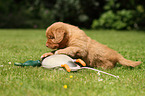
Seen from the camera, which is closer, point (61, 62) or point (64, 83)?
point (64, 83)

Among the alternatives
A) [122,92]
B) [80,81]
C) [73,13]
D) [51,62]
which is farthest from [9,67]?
[73,13]

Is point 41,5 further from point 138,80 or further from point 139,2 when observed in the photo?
point 138,80

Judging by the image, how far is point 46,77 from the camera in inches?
115

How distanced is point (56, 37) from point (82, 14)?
14294 mm

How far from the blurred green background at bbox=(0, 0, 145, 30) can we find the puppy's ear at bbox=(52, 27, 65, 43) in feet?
41.7

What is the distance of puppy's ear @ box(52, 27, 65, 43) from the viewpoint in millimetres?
3541

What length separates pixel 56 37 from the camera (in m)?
3.55

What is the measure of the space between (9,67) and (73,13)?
45.7ft

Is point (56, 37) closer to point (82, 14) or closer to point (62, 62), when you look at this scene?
point (62, 62)

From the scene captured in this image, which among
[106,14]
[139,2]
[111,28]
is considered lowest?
[111,28]

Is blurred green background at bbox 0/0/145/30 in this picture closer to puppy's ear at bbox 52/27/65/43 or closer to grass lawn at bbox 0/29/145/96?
puppy's ear at bbox 52/27/65/43

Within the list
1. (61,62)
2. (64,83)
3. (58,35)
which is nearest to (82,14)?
(58,35)

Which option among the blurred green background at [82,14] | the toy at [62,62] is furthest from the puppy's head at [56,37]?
the blurred green background at [82,14]

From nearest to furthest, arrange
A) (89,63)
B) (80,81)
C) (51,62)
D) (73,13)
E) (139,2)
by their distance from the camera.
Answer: (80,81) → (51,62) → (89,63) → (73,13) → (139,2)
